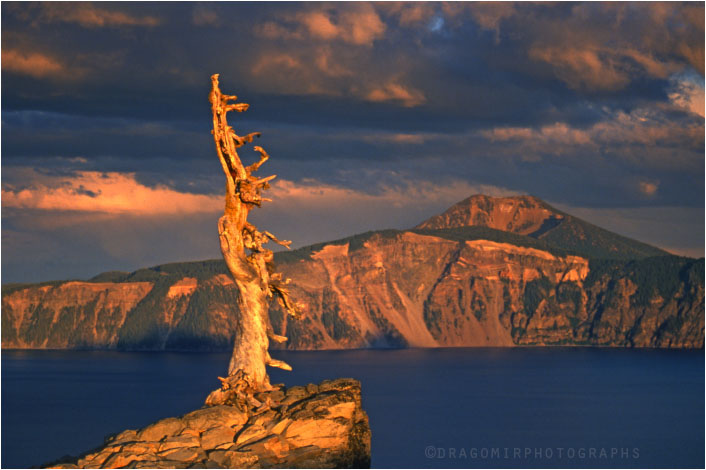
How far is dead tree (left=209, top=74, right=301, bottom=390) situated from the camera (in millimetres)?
53188

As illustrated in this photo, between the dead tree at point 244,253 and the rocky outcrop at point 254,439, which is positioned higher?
the dead tree at point 244,253

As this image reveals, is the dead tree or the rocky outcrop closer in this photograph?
the rocky outcrop

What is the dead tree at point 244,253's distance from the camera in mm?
53188

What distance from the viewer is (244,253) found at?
54.6 m

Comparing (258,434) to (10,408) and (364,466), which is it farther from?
(10,408)

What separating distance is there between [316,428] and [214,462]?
14.8 feet

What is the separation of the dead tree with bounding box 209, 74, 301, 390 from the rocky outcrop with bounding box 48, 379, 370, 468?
454 cm

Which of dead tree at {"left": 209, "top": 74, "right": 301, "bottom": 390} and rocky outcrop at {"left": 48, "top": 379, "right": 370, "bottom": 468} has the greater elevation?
dead tree at {"left": 209, "top": 74, "right": 301, "bottom": 390}

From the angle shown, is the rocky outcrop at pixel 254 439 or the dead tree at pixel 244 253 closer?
the rocky outcrop at pixel 254 439

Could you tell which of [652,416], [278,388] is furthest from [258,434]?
[652,416]

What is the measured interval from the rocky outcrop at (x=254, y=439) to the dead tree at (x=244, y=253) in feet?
14.9

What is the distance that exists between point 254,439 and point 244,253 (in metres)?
10.3

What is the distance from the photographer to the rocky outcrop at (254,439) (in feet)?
148

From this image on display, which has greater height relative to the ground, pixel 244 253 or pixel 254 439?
pixel 244 253
